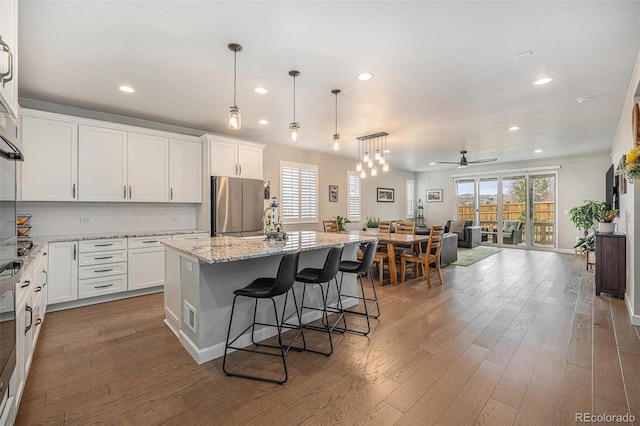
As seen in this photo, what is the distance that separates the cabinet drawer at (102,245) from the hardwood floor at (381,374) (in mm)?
790

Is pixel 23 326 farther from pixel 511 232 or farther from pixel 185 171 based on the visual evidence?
pixel 511 232

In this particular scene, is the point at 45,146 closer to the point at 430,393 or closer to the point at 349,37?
the point at 349,37

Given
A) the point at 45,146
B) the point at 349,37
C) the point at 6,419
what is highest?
the point at 349,37

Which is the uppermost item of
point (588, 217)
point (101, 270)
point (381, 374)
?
point (588, 217)

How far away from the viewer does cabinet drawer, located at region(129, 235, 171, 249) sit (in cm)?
412

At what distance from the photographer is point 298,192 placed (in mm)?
6820

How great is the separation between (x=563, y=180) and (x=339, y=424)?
373 inches

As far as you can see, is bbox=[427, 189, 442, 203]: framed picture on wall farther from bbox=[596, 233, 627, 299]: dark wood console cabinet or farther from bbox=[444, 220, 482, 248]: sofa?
bbox=[596, 233, 627, 299]: dark wood console cabinet

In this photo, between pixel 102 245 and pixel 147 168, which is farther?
pixel 147 168

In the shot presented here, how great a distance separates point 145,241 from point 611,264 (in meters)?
6.56

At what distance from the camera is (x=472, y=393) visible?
1988 millimetres

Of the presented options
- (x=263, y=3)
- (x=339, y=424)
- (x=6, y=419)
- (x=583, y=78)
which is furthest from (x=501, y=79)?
(x=6, y=419)

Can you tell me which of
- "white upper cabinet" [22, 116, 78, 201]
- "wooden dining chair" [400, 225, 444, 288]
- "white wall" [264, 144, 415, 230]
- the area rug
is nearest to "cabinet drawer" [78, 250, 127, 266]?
"white upper cabinet" [22, 116, 78, 201]

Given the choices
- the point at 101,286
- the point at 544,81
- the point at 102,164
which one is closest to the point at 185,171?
the point at 102,164
